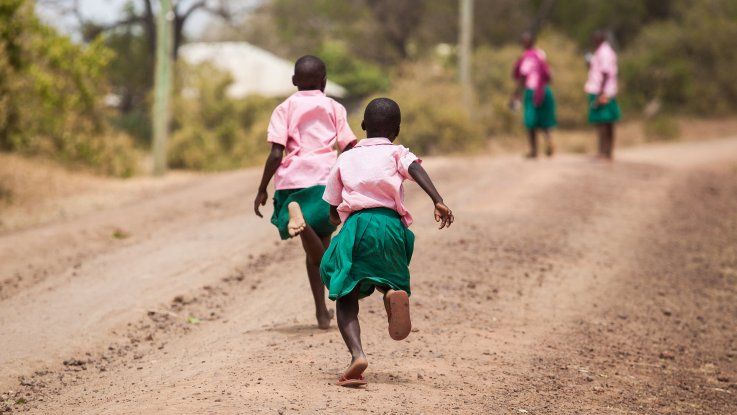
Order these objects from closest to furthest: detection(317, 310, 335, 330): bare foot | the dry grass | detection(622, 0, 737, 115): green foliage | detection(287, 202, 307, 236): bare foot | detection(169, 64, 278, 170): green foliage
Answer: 1. detection(287, 202, 307, 236): bare foot
2. detection(317, 310, 335, 330): bare foot
3. detection(169, 64, 278, 170): green foliage
4. the dry grass
5. detection(622, 0, 737, 115): green foliage

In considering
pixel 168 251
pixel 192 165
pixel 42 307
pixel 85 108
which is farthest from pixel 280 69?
pixel 42 307

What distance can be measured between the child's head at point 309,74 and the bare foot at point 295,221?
0.79m

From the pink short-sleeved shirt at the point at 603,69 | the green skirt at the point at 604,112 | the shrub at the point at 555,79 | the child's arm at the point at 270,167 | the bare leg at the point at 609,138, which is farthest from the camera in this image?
the shrub at the point at 555,79

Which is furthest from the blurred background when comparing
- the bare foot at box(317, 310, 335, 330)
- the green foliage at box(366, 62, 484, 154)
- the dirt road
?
the bare foot at box(317, 310, 335, 330)

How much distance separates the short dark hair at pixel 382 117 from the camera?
17.9 feet

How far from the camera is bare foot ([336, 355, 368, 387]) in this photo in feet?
17.5

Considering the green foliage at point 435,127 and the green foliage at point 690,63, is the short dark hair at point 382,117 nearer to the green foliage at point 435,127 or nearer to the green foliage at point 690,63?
the green foliage at point 435,127

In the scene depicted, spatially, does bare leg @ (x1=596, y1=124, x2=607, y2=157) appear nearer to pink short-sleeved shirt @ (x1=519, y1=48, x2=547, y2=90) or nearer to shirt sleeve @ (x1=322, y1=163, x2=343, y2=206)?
pink short-sleeved shirt @ (x1=519, y1=48, x2=547, y2=90)

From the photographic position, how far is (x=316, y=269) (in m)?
6.70

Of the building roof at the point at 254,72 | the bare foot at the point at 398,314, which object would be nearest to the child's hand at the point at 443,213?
the bare foot at the point at 398,314

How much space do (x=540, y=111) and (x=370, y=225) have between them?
411 inches

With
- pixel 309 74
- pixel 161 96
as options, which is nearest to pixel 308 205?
pixel 309 74

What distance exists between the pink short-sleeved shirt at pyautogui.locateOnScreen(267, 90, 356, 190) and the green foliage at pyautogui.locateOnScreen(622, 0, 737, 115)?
1087 inches

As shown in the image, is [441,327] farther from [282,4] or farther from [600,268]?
[282,4]
